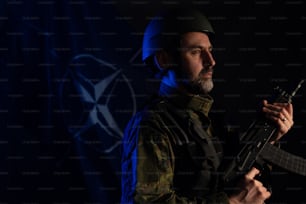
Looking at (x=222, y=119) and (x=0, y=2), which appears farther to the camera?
(x=0, y=2)

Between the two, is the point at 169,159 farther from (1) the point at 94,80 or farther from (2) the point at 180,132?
(1) the point at 94,80

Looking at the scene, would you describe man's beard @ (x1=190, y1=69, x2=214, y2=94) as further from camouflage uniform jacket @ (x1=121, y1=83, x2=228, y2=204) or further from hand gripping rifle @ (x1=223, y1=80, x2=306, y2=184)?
hand gripping rifle @ (x1=223, y1=80, x2=306, y2=184)

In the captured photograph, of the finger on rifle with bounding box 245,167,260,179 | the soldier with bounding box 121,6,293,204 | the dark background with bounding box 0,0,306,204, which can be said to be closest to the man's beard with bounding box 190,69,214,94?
the soldier with bounding box 121,6,293,204

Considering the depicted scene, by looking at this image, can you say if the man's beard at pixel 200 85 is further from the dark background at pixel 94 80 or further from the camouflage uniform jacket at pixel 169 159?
the dark background at pixel 94 80

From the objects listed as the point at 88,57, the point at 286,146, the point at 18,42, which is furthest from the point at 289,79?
the point at 18,42

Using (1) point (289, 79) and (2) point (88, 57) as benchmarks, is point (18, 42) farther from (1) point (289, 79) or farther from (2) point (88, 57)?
(1) point (289, 79)

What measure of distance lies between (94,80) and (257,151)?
103 centimetres

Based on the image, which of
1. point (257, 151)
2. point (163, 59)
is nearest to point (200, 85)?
point (163, 59)

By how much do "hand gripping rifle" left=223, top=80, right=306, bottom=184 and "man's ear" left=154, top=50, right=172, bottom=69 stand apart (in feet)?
1.17

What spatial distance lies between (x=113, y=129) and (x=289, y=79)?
2.99ft

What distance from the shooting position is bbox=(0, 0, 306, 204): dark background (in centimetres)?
211

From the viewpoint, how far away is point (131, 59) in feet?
7.32

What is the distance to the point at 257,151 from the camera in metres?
1.43

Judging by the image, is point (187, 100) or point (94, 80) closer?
point (187, 100)
